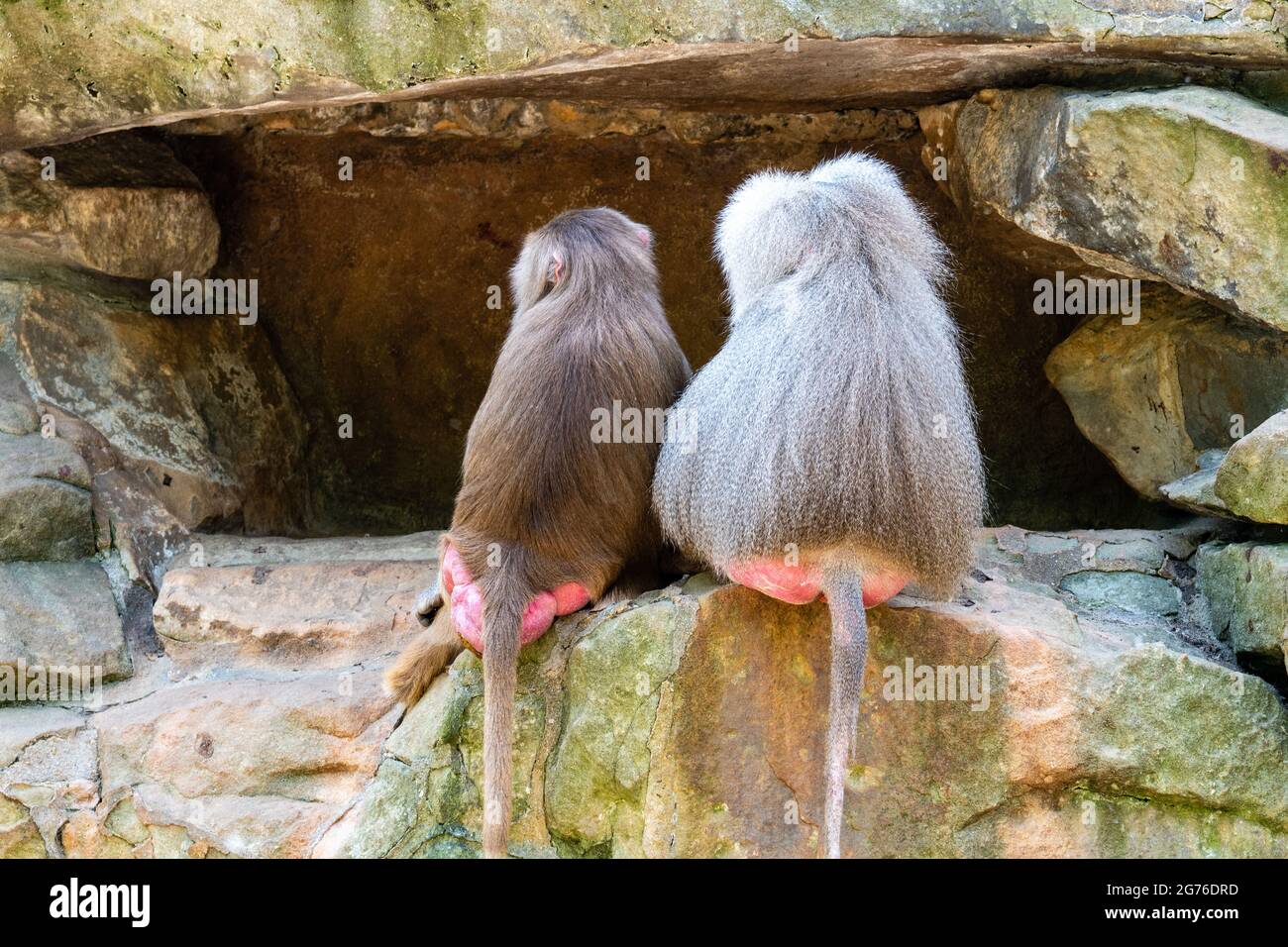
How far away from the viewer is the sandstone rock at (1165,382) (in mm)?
4469

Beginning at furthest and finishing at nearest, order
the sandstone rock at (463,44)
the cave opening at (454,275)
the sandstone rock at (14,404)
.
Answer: the cave opening at (454,275), the sandstone rock at (14,404), the sandstone rock at (463,44)

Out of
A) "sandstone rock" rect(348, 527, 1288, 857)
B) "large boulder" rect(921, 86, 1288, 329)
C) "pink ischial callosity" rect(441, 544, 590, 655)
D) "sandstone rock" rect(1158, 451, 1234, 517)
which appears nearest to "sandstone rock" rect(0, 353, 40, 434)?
"pink ischial callosity" rect(441, 544, 590, 655)

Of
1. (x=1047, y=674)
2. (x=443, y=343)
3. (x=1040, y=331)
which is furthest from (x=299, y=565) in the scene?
(x=1040, y=331)

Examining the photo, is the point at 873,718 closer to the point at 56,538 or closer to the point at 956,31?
the point at 956,31

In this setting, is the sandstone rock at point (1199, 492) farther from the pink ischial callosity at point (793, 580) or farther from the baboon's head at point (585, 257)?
the baboon's head at point (585, 257)

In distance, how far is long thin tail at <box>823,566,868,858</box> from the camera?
330 centimetres

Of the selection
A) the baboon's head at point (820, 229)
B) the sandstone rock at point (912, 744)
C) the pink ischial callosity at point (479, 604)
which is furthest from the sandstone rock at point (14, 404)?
the baboon's head at point (820, 229)

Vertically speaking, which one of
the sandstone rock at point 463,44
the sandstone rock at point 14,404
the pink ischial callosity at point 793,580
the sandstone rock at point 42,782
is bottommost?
the sandstone rock at point 42,782

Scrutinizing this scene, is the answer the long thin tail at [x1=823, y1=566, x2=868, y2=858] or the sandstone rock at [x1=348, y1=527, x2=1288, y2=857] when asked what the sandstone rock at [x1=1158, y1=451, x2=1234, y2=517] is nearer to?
the sandstone rock at [x1=348, y1=527, x2=1288, y2=857]

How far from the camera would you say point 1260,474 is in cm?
379

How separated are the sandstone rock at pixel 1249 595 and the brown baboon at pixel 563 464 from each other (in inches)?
59.0

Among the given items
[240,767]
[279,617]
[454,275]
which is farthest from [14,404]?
[454,275]

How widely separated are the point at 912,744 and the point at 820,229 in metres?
1.27

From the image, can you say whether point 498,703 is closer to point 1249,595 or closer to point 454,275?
point 1249,595
